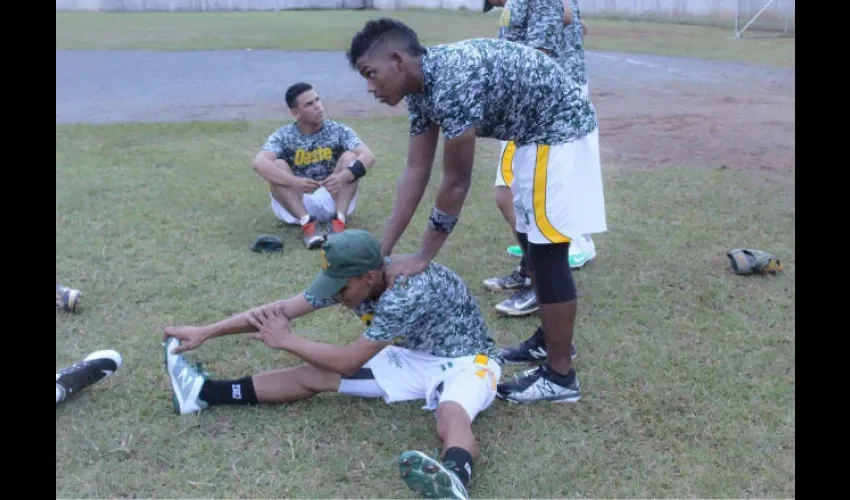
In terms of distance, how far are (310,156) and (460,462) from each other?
150 inches

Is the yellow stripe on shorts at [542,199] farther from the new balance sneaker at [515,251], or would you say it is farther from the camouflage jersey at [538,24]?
the new balance sneaker at [515,251]

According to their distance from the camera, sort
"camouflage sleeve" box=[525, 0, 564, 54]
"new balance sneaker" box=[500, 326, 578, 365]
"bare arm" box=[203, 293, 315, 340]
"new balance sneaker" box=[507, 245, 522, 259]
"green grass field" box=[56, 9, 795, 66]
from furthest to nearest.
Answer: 1. "green grass field" box=[56, 9, 795, 66]
2. "new balance sneaker" box=[507, 245, 522, 259]
3. "camouflage sleeve" box=[525, 0, 564, 54]
4. "new balance sneaker" box=[500, 326, 578, 365]
5. "bare arm" box=[203, 293, 315, 340]

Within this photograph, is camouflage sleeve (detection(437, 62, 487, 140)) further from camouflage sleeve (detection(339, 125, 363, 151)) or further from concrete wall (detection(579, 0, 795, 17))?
concrete wall (detection(579, 0, 795, 17))

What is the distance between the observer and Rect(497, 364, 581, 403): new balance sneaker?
371 cm

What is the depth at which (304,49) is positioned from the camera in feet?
67.5

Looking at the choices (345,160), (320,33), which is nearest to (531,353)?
(345,160)

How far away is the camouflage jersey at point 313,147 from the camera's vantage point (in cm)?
638

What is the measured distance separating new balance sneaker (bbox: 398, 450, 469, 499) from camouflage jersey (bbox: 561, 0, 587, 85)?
104 inches

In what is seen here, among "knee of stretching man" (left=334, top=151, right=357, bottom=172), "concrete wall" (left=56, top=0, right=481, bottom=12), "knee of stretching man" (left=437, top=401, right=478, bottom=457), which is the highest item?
"concrete wall" (left=56, top=0, right=481, bottom=12)

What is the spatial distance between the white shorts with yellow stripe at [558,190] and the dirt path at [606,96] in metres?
5.02

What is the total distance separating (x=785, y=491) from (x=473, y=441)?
1.16 metres

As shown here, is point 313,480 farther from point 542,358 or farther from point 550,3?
point 550,3

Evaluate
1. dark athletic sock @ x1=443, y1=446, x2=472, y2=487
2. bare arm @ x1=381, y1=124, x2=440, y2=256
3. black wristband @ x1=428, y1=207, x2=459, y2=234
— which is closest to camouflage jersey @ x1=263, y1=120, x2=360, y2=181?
bare arm @ x1=381, y1=124, x2=440, y2=256

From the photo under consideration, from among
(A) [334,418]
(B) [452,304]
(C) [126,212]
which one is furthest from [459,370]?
(C) [126,212]
